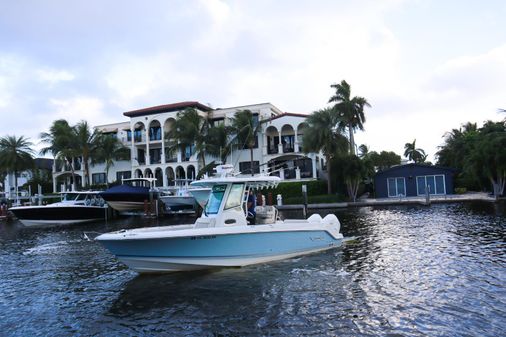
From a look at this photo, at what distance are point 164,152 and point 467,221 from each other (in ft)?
132

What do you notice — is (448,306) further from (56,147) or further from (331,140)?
(56,147)

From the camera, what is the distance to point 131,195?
3631 cm

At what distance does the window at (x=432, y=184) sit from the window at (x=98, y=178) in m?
41.6

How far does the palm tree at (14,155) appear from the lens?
162ft

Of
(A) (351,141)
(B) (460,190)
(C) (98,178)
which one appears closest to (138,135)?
(C) (98,178)

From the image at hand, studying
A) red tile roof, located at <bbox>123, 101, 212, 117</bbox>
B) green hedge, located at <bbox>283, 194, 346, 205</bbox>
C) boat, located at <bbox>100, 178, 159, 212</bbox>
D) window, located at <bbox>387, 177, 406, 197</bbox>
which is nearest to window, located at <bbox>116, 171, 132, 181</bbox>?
red tile roof, located at <bbox>123, 101, 212, 117</bbox>

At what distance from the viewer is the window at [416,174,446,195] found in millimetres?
41312

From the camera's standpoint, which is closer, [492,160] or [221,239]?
[221,239]

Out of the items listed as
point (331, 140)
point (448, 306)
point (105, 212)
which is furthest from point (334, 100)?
point (448, 306)

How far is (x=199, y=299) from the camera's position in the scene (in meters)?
9.82

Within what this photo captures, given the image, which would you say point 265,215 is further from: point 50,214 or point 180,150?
point 180,150

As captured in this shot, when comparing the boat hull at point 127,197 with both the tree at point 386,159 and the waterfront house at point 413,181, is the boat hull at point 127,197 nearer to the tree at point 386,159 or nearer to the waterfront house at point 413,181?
the waterfront house at point 413,181

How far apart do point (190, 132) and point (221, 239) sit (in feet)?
113

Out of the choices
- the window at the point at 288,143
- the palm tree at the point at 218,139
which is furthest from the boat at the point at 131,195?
the window at the point at 288,143
